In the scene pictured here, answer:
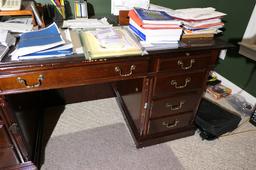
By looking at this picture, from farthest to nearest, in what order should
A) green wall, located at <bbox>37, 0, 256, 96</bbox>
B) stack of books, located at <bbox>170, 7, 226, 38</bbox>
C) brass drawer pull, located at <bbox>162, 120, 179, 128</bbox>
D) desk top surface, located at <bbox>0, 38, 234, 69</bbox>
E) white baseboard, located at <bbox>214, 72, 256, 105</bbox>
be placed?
white baseboard, located at <bbox>214, 72, 256, 105</bbox> < green wall, located at <bbox>37, 0, 256, 96</bbox> < brass drawer pull, located at <bbox>162, 120, 179, 128</bbox> < stack of books, located at <bbox>170, 7, 226, 38</bbox> < desk top surface, located at <bbox>0, 38, 234, 69</bbox>

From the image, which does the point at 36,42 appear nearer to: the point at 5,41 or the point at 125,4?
the point at 5,41

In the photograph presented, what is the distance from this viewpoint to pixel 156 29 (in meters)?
1.06

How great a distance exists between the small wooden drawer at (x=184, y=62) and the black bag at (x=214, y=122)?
53 cm

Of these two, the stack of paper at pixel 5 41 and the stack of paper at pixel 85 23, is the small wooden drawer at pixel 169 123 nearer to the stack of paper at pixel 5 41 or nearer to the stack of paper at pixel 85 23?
the stack of paper at pixel 85 23

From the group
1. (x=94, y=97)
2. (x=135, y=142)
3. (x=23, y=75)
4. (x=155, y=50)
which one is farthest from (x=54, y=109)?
(x=155, y=50)

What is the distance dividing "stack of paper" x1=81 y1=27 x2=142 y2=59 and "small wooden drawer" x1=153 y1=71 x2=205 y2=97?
0.27 metres

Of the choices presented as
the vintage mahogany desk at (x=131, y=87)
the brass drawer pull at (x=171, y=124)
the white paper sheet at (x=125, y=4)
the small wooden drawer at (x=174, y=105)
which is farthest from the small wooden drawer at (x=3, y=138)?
the white paper sheet at (x=125, y=4)

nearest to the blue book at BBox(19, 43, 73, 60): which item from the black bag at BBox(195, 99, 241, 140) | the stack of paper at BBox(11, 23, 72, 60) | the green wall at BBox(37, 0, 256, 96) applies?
the stack of paper at BBox(11, 23, 72, 60)

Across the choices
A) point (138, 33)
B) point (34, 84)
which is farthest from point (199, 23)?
point (34, 84)

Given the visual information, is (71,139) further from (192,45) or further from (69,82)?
(192,45)

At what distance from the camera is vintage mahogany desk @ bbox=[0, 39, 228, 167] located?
91 centimetres

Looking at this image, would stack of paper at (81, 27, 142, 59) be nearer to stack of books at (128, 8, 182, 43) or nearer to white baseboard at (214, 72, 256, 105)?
stack of books at (128, 8, 182, 43)

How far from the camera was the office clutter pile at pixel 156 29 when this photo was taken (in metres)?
1.06

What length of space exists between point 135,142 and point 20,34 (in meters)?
1.03
